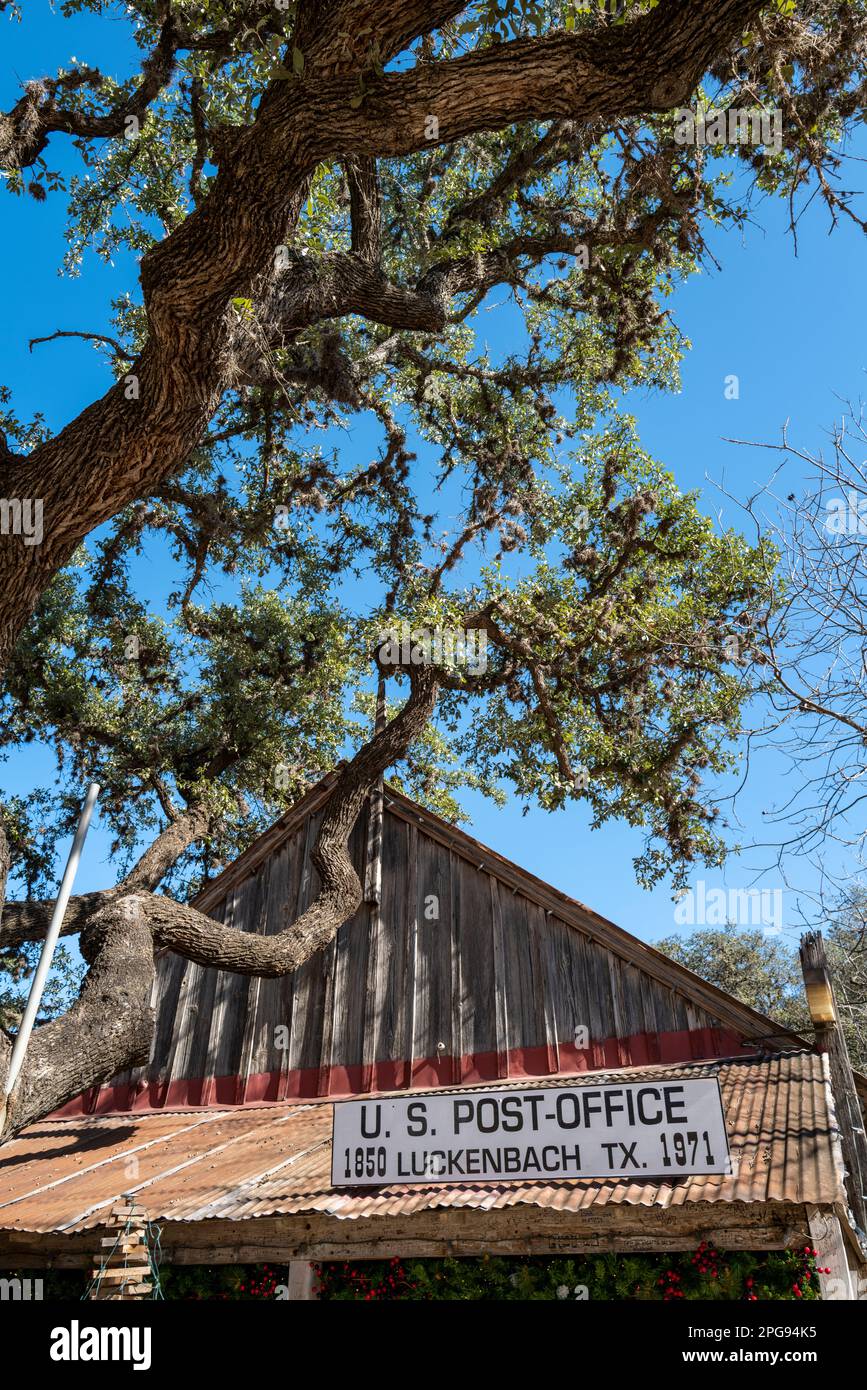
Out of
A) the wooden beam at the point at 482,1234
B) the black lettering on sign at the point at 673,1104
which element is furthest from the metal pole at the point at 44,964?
the black lettering on sign at the point at 673,1104

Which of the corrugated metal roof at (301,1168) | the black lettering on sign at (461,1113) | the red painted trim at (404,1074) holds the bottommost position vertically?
the corrugated metal roof at (301,1168)

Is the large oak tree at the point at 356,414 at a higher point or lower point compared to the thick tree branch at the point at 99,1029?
higher

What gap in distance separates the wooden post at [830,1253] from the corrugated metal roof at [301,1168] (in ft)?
0.94

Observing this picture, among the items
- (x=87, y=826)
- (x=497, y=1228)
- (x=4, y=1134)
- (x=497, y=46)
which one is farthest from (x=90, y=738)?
(x=497, y=46)

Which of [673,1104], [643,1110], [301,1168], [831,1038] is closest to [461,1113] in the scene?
[643,1110]

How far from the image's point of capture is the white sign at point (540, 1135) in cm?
661

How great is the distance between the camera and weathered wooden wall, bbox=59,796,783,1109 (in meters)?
10.5

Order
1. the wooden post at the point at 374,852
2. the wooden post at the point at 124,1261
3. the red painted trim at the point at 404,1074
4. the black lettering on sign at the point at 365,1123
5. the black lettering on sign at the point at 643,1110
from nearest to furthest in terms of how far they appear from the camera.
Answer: the black lettering on sign at the point at 643,1110 → the wooden post at the point at 124,1261 → the black lettering on sign at the point at 365,1123 → the red painted trim at the point at 404,1074 → the wooden post at the point at 374,852

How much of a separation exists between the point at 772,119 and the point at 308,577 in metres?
9.51

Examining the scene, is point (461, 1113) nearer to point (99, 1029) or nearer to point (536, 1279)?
point (536, 1279)

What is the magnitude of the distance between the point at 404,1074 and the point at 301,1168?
2532mm

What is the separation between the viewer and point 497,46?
525 centimetres

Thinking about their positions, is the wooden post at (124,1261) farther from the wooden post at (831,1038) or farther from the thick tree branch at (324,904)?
the wooden post at (831,1038)

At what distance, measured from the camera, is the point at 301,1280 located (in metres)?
8.52
